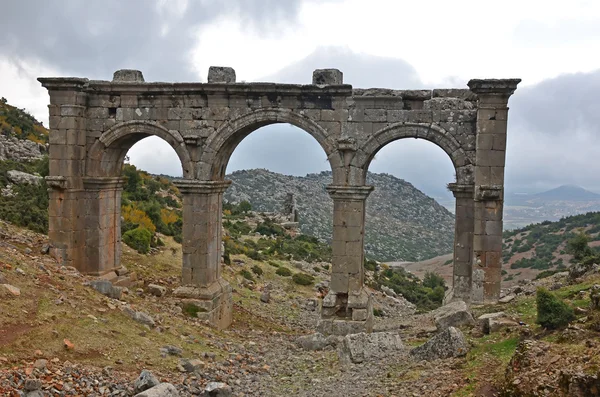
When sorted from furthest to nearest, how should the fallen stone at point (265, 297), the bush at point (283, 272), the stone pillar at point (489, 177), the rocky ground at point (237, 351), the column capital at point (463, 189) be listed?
the bush at point (283, 272)
the fallen stone at point (265, 297)
the column capital at point (463, 189)
the stone pillar at point (489, 177)
the rocky ground at point (237, 351)

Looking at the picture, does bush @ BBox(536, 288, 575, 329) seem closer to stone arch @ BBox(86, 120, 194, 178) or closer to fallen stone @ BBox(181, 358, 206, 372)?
fallen stone @ BBox(181, 358, 206, 372)

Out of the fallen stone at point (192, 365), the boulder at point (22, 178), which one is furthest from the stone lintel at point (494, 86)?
the boulder at point (22, 178)

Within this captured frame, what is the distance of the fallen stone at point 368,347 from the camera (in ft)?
30.4

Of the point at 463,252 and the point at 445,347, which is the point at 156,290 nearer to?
the point at 463,252

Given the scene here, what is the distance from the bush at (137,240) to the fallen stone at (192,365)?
9592 mm

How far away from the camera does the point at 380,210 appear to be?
159 feet

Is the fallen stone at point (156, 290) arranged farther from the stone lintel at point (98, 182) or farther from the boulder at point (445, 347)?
the boulder at point (445, 347)

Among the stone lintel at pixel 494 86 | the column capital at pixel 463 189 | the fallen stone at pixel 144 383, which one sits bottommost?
the fallen stone at pixel 144 383

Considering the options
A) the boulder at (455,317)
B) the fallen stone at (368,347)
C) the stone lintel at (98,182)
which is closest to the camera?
the fallen stone at (368,347)

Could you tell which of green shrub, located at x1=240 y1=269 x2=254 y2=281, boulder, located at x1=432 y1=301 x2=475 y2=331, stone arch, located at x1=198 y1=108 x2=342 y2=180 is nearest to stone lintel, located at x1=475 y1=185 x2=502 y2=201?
boulder, located at x1=432 y1=301 x2=475 y2=331

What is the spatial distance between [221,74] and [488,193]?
242 inches

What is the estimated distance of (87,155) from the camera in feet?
42.3

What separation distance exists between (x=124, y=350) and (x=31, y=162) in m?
18.5

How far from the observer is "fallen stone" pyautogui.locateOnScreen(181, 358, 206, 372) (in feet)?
26.9
